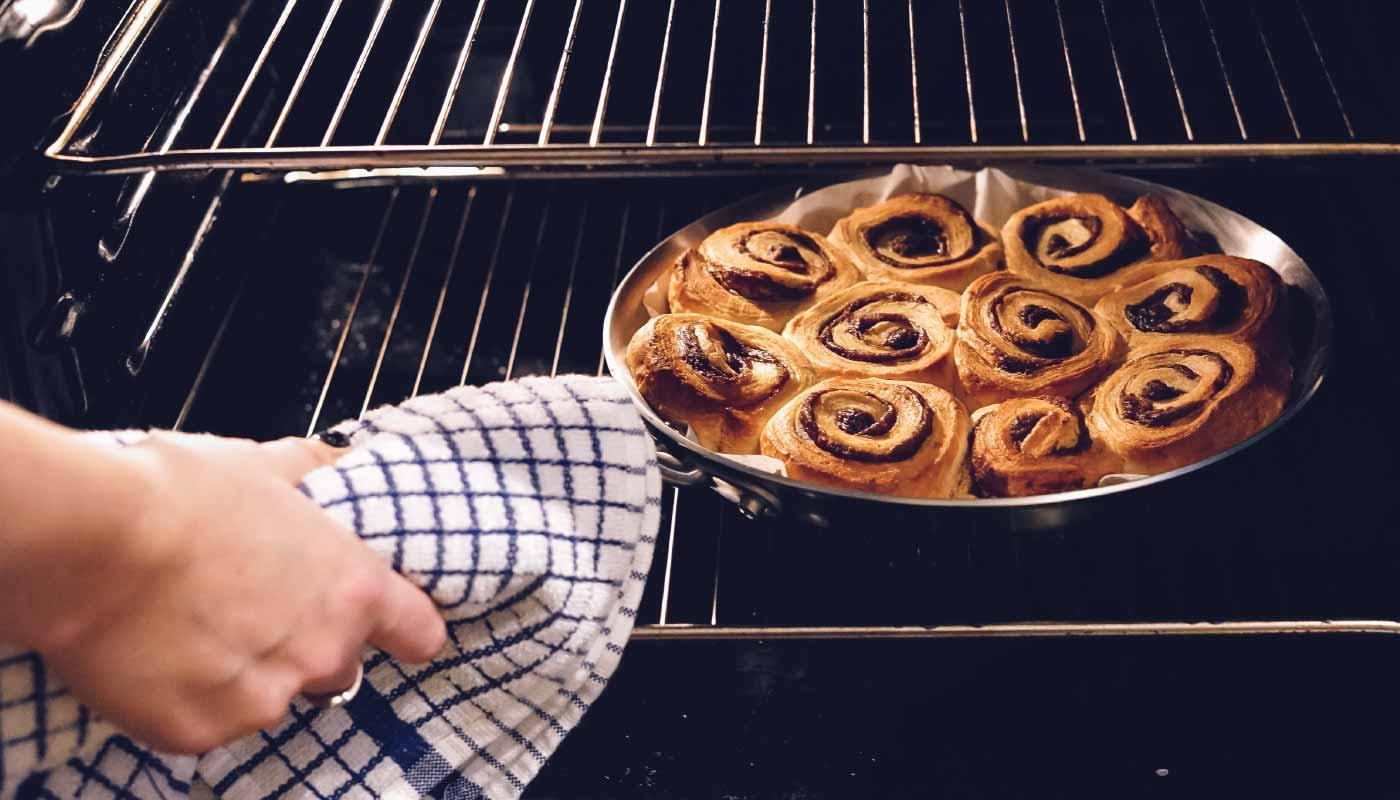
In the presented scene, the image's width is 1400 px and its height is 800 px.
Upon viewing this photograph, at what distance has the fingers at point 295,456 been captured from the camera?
0.81 metres

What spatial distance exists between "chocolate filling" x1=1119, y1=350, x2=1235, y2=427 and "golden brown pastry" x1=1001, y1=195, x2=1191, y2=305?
7.2 inches

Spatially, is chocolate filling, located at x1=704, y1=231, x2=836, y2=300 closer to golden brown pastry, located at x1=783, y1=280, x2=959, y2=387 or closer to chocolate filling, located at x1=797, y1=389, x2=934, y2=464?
golden brown pastry, located at x1=783, y1=280, x2=959, y2=387

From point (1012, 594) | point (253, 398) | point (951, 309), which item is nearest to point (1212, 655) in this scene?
point (1012, 594)

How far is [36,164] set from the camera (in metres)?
0.96

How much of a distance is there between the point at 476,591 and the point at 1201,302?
3.02 ft

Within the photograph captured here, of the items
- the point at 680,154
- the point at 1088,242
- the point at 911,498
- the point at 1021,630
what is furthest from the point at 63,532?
the point at 1088,242

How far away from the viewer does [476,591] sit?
80 centimetres

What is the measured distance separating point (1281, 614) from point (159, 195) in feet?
4.37

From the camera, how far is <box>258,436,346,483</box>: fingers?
0.81 meters

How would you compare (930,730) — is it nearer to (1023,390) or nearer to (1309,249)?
(1023,390)

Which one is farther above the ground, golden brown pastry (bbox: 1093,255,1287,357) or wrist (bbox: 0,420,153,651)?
wrist (bbox: 0,420,153,651)

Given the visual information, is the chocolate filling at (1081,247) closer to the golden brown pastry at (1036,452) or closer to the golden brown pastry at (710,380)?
the golden brown pastry at (1036,452)

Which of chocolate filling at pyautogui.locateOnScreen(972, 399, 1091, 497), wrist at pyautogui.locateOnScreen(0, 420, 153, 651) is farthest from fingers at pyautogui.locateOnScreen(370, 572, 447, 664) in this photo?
chocolate filling at pyautogui.locateOnScreen(972, 399, 1091, 497)

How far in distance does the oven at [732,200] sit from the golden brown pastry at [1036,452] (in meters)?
0.07
